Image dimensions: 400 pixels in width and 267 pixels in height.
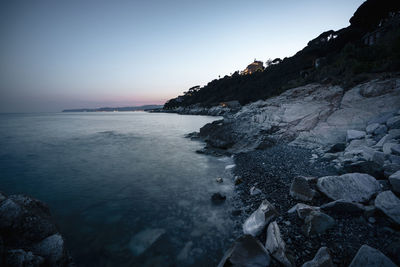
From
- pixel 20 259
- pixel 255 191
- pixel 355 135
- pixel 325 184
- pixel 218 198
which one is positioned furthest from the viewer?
pixel 355 135

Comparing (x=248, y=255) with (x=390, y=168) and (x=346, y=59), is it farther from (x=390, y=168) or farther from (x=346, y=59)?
(x=346, y=59)

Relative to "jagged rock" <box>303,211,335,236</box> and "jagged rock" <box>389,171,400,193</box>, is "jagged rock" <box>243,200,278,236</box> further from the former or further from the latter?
"jagged rock" <box>389,171,400,193</box>

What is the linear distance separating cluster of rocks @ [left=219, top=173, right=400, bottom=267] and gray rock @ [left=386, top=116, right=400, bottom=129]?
17.0 ft

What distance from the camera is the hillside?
37.2 feet

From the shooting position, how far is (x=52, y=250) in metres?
2.86

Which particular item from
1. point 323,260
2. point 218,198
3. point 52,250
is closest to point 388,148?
point 323,260

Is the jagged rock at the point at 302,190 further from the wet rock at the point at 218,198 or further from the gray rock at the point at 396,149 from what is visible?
the gray rock at the point at 396,149

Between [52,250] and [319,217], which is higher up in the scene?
[319,217]

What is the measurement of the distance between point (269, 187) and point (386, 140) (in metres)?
4.57

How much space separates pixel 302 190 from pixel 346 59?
18176 millimetres

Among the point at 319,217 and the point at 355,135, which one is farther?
the point at 355,135

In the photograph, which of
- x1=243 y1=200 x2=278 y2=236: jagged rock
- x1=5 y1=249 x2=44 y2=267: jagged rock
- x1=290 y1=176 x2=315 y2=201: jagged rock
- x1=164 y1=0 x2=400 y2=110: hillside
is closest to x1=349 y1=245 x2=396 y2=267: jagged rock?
x1=243 y1=200 x2=278 y2=236: jagged rock

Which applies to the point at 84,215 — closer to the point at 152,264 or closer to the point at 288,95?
the point at 152,264

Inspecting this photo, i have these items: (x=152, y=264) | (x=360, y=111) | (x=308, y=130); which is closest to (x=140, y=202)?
(x=152, y=264)
